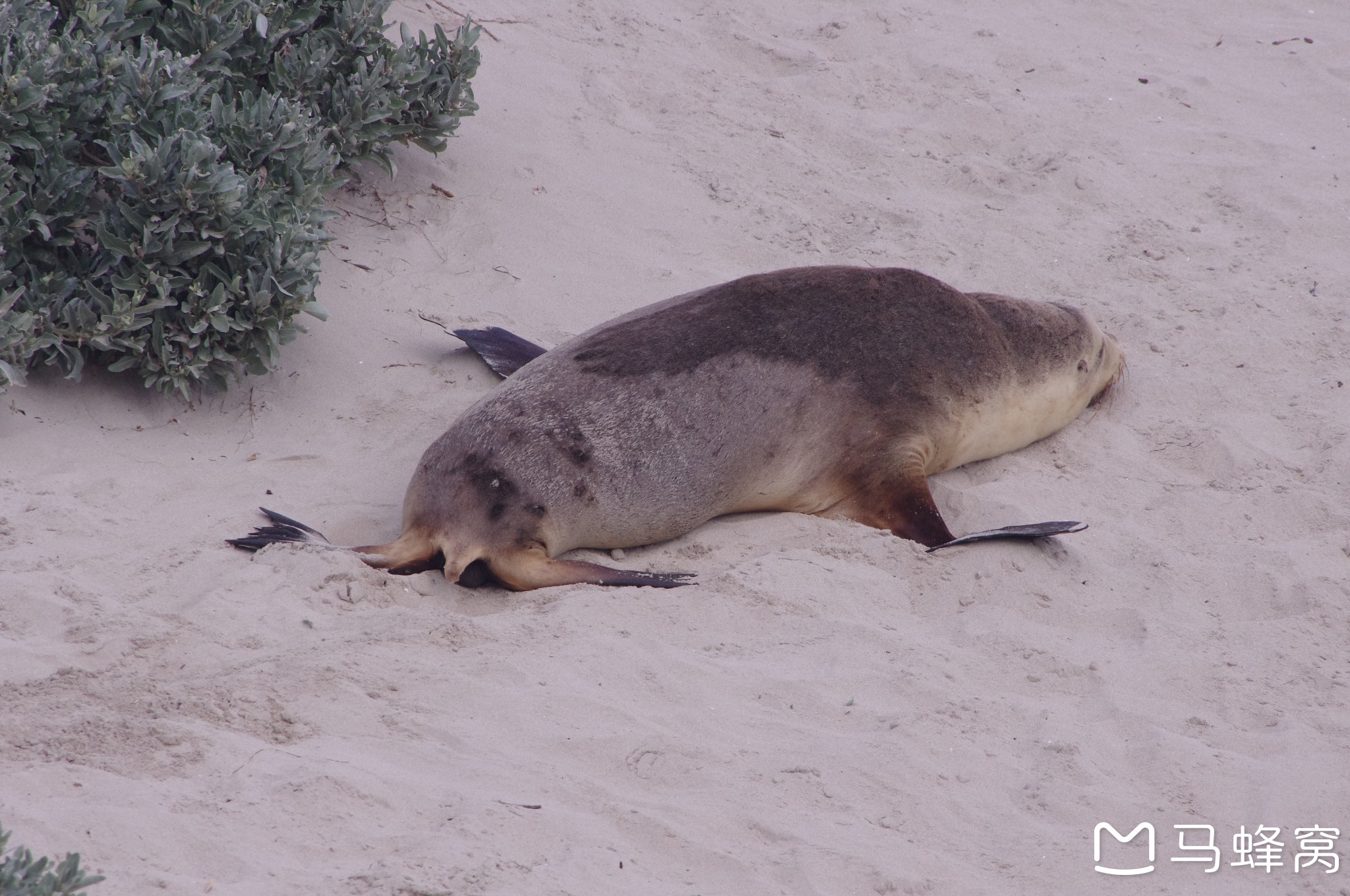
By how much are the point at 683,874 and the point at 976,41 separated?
6.27 meters

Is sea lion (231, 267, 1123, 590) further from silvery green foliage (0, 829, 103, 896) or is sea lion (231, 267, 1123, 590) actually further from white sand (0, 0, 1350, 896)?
silvery green foliage (0, 829, 103, 896)

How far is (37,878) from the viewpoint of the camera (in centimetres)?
178

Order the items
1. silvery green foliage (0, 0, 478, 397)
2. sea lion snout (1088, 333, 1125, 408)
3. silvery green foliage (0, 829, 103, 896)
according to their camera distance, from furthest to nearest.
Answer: sea lion snout (1088, 333, 1125, 408)
silvery green foliage (0, 0, 478, 397)
silvery green foliage (0, 829, 103, 896)

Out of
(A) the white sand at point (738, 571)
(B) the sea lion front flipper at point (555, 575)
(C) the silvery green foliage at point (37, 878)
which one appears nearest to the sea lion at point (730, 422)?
(B) the sea lion front flipper at point (555, 575)

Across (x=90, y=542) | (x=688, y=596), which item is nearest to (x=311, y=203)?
(x=90, y=542)

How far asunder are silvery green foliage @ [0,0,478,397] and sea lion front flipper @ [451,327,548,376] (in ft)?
2.16

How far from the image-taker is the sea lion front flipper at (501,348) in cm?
461

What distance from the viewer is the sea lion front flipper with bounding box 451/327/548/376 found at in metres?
4.61

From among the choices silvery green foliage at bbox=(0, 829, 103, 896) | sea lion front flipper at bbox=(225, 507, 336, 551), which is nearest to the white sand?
sea lion front flipper at bbox=(225, 507, 336, 551)

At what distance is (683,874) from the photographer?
232 centimetres

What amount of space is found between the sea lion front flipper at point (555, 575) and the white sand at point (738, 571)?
0.07 m

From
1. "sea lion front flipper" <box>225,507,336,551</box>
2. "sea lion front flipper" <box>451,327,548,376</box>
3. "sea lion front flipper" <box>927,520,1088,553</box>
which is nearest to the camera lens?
"sea lion front flipper" <box>225,507,336,551</box>

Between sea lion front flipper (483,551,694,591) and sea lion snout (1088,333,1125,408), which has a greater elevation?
sea lion snout (1088,333,1125,408)

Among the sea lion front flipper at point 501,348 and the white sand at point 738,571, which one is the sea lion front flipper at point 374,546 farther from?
the sea lion front flipper at point 501,348
